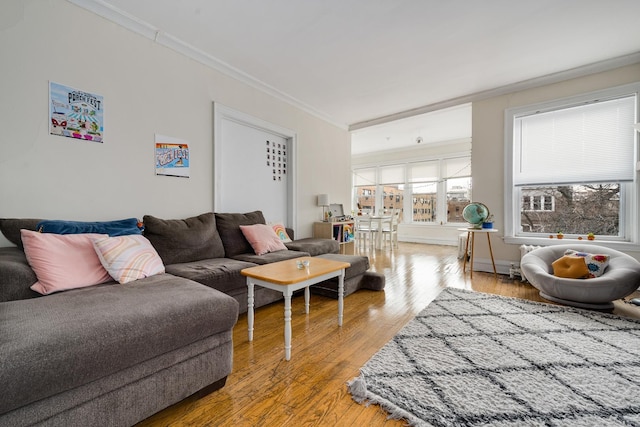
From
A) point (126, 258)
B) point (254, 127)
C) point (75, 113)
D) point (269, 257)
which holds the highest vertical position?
point (254, 127)

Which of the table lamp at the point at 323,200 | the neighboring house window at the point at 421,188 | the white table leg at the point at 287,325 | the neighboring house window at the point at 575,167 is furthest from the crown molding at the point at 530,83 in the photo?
the white table leg at the point at 287,325

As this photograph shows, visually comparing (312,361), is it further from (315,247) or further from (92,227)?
(92,227)

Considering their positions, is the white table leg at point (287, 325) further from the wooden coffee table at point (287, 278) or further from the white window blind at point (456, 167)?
the white window blind at point (456, 167)

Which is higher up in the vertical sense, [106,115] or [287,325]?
[106,115]

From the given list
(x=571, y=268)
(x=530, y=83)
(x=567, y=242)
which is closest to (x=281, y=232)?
(x=571, y=268)

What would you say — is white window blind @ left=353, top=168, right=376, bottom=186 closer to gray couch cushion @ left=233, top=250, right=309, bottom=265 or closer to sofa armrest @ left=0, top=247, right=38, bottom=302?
gray couch cushion @ left=233, top=250, right=309, bottom=265

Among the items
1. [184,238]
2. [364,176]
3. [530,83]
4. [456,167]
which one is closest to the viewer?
[184,238]

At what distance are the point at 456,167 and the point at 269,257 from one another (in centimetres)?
601

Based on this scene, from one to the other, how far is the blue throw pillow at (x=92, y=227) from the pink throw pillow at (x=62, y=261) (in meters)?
0.15

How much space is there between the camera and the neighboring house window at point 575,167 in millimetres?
3312

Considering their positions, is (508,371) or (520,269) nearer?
(508,371)

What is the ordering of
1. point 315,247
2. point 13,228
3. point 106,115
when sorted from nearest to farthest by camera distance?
point 13,228, point 106,115, point 315,247

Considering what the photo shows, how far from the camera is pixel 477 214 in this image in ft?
12.6

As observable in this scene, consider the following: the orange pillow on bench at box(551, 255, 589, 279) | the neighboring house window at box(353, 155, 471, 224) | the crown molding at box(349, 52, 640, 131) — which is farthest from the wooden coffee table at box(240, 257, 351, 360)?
the neighboring house window at box(353, 155, 471, 224)
